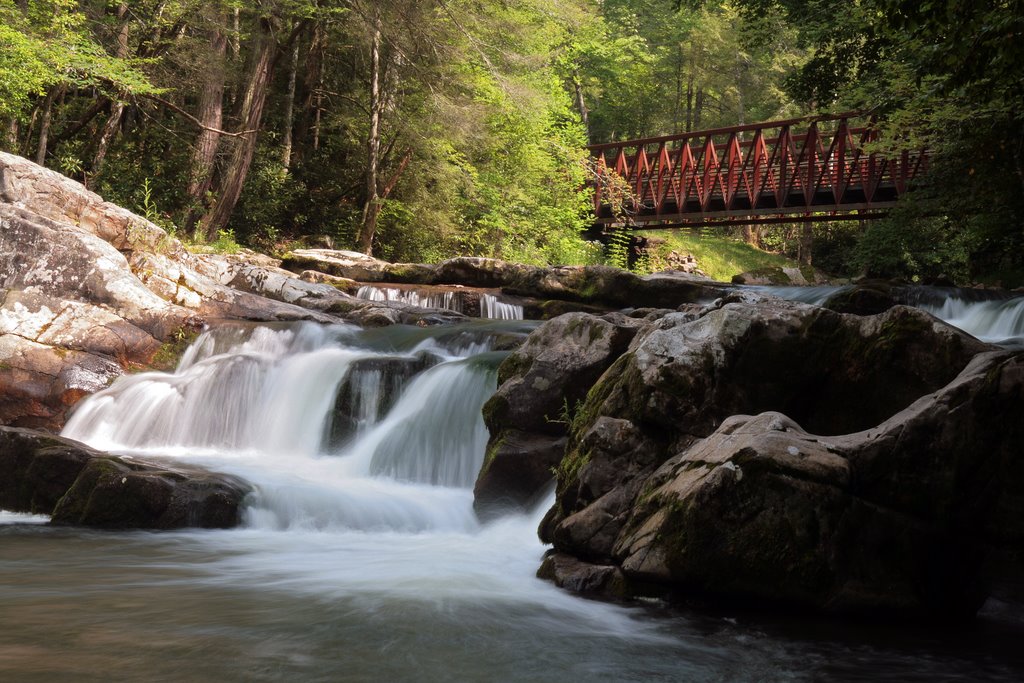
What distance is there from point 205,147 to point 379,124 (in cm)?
406

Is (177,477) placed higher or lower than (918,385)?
lower

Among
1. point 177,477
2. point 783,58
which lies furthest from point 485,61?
point 783,58

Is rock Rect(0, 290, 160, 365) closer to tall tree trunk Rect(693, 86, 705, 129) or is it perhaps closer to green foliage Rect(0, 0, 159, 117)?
green foliage Rect(0, 0, 159, 117)

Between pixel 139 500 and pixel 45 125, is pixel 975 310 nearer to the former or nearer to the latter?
pixel 139 500

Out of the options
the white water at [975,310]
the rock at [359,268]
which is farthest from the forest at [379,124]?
the rock at [359,268]

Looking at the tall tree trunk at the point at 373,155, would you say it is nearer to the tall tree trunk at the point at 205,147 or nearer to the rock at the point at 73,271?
the tall tree trunk at the point at 205,147

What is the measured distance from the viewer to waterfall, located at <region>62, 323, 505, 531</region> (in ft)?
27.3

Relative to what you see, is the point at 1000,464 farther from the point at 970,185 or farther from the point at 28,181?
the point at 28,181

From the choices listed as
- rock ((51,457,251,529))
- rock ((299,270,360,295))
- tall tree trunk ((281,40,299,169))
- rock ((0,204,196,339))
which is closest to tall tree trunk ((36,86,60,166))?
tall tree trunk ((281,40,299,169))

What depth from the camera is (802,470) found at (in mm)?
5293

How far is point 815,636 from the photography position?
5.03 m

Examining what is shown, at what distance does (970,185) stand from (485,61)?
31.5ft

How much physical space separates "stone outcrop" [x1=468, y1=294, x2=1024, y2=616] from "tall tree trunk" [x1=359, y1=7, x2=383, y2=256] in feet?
49.7

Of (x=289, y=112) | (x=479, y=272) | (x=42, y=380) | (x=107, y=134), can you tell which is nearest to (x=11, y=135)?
(x=107, y=134)
